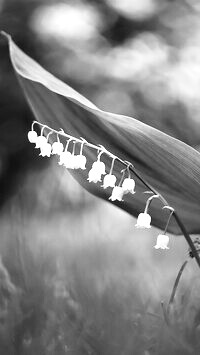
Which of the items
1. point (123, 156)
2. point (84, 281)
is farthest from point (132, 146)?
point (84, 281)

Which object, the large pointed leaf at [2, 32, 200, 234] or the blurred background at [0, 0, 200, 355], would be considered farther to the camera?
the blurred background at [0, 0, 200, 355]

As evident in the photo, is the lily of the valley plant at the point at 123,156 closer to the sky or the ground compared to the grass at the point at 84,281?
closer to the sky

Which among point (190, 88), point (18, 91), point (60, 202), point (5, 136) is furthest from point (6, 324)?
point (190, 88)

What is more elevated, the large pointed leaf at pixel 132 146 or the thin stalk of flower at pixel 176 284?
the large pointed leaf at pixel 132 146

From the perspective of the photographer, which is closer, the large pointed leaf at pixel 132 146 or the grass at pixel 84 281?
the large pointed leaf at pixel 132 146

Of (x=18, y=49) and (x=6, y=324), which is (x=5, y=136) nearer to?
(x=18, y=49)

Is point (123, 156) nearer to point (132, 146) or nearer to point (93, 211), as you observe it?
point (132, 146)
